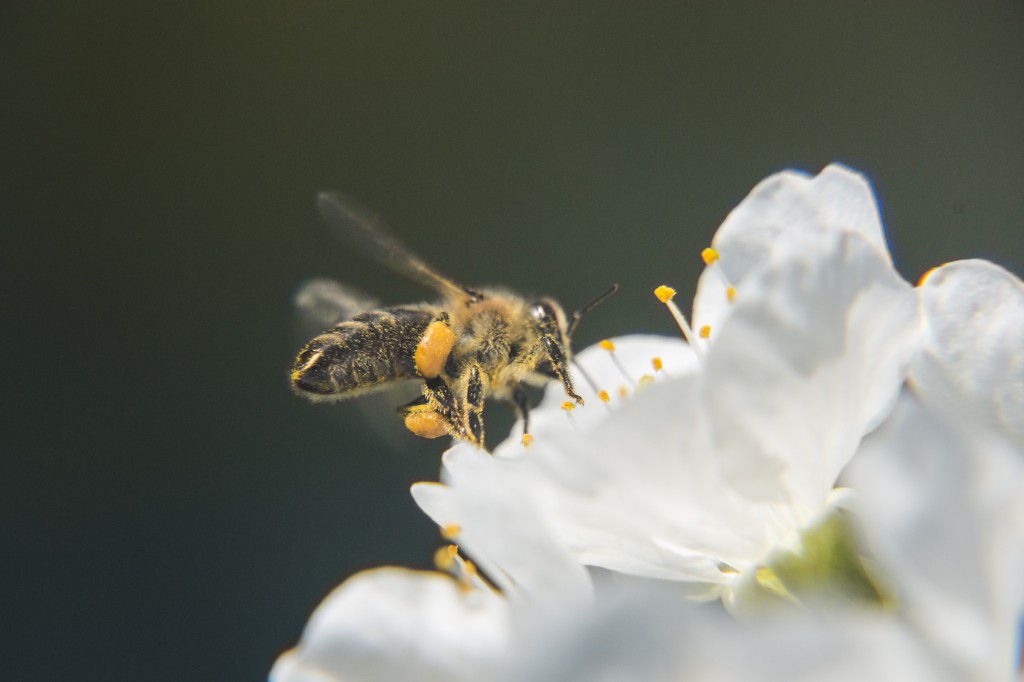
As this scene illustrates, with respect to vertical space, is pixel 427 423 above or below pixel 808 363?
above

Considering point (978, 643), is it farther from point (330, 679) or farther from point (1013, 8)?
point (1013, 8)

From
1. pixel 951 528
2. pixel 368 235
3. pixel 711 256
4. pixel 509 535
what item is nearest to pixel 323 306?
pixel 368 235

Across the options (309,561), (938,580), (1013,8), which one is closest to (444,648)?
(938,580)

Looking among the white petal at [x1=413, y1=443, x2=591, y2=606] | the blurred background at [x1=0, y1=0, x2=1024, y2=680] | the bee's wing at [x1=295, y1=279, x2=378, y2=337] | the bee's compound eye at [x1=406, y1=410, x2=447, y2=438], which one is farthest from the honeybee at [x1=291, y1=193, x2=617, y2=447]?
the blurred background at [x1=0, y1=0, x2=1024, y2=680]

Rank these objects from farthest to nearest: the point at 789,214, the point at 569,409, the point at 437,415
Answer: the point at 437,415, the point at 569,409, the point at 789,214

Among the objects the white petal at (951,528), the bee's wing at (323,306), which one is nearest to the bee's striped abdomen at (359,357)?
the bee's wing at (323,306)

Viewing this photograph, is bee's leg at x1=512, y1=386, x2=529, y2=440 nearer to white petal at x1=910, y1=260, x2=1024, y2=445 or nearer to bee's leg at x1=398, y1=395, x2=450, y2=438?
bee's leg at x1=398, y1=395, x2=450, y2=438

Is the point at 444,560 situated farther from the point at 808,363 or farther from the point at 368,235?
the point at 368,235
